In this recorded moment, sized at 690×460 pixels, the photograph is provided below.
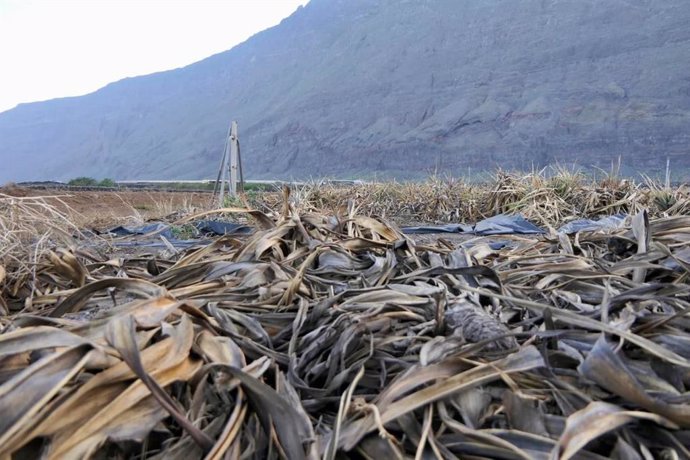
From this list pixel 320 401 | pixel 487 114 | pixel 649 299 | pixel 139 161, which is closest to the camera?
pixel 320 401

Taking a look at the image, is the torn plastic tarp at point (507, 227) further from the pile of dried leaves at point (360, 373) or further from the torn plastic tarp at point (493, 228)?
the pile of dried leaves at point (360, 373)

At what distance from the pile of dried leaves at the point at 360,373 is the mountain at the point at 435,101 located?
80.8ft

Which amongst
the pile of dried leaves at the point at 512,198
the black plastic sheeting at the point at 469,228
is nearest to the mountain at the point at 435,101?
the pile of dried leaves at the point at 512,198

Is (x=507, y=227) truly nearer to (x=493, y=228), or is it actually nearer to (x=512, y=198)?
(x=493, y=228)

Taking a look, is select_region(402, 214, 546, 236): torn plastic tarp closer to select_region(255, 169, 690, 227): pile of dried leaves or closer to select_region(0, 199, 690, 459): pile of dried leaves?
select_region(255, 169, 690, 227): pile of dried leaves

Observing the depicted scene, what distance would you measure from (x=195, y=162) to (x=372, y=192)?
50.4 meters

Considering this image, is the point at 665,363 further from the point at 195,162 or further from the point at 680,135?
the point at 195,162

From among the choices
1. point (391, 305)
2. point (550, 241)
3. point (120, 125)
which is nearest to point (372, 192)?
point (550, 241)

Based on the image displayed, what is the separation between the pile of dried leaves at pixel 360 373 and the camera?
618mm

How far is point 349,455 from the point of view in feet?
2.16

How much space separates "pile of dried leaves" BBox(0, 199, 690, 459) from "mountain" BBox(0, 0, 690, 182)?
24.6m

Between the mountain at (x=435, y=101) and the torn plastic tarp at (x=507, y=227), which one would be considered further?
the mountain at (x=435, y=101)

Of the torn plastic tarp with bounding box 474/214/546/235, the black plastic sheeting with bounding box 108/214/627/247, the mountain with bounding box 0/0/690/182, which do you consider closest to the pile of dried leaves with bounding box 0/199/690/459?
the black plastic sheeting with bounding box 108/214/627/247

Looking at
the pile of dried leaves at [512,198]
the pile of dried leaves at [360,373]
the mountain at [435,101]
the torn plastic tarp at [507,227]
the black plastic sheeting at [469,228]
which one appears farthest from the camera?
the mountain at [435,101]
